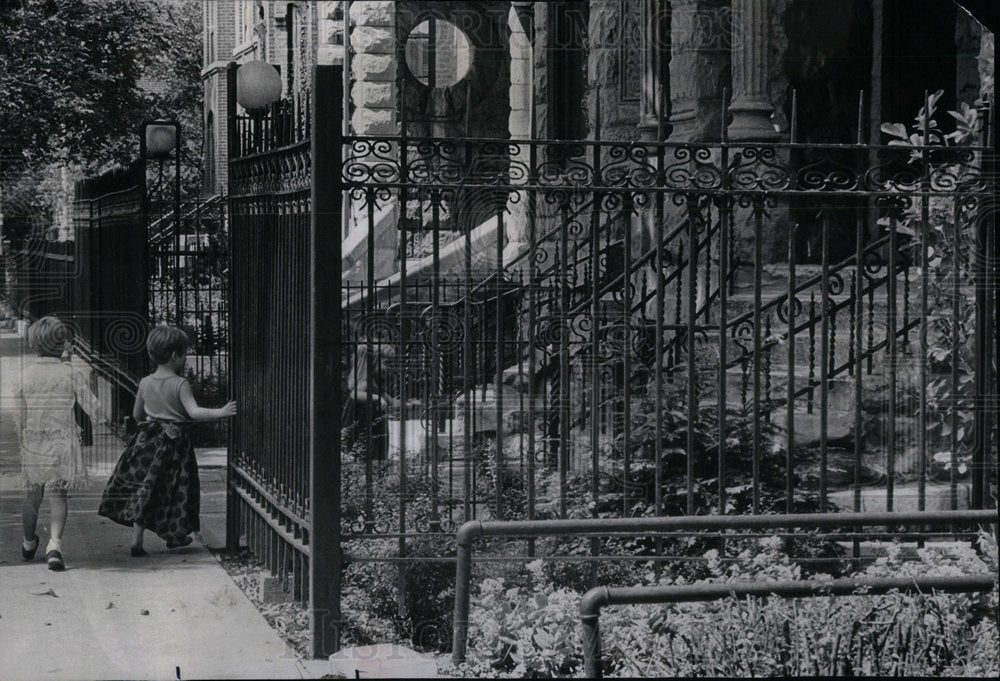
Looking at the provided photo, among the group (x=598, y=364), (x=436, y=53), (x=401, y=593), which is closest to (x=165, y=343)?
(x=401, y=593)

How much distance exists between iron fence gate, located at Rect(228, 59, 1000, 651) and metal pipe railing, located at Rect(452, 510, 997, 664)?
0.78 metres

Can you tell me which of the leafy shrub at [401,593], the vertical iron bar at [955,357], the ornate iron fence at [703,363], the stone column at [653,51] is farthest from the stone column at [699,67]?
the leafy shrub at [401,593]

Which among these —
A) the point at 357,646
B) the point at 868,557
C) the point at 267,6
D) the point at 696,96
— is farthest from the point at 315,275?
the point at 267,6

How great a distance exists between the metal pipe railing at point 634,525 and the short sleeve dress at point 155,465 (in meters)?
3.02

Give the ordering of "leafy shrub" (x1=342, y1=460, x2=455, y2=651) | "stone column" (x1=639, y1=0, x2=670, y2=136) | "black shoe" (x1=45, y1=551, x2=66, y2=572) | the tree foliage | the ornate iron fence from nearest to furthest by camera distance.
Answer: the ornate iron fence → "leafy shrub" (x1=342, y1=460, x2=455, y2=651) → "black shoe" (x1=45, y1=551, x2=66, y2=572) → "stone column" (x1=639, y1=0, x2=670, y2=136) → the tree foliage

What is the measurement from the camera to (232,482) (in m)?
8.05

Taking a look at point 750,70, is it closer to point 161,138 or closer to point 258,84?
point 258,84

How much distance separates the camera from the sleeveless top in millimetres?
7664

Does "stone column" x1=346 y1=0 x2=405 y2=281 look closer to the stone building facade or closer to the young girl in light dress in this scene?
the stone building facade

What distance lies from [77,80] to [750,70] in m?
14.7

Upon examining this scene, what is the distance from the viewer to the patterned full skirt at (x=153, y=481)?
7.69 meters

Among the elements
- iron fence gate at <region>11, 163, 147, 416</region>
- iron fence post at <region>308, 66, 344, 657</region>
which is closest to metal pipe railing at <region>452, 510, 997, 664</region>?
iron fence post at <region>308, 66, 344, 657</region>

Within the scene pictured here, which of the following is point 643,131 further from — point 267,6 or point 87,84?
point 267,6

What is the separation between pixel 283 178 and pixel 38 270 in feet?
35.3
